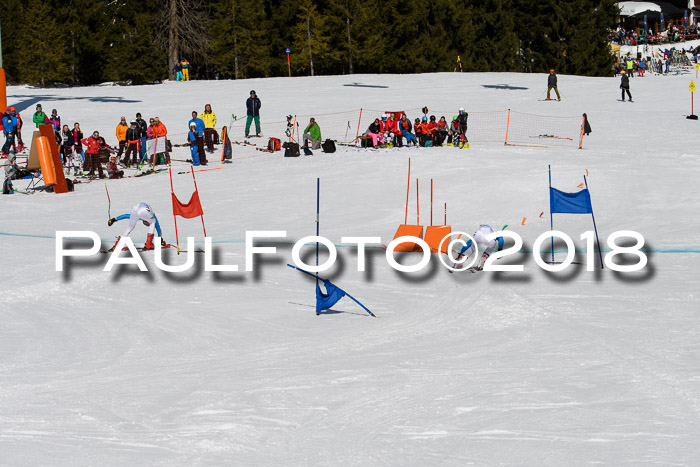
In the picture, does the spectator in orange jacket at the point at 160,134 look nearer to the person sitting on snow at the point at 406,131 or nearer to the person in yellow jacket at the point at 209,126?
the person in yellow jacket at the point at 209,126

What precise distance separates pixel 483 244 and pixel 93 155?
14.0 meters

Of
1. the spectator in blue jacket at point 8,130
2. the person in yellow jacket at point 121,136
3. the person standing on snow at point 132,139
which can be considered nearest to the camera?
the person standing on snow at point 132,139

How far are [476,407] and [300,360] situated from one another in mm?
2481

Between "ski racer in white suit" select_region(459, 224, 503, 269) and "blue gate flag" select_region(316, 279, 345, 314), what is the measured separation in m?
3.17

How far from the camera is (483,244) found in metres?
15.0

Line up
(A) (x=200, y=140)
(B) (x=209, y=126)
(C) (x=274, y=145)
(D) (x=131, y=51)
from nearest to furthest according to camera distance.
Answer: (A) (x=200, y=140) < (B) (x=209, y=126) < (C) (x=274, y=145) < (D) (x=131, y=51)

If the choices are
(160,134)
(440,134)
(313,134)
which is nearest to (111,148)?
(160,134)

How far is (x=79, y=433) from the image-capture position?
883 cm

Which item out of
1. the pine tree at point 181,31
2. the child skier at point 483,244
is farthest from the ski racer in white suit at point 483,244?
the pine tree at point 181,31

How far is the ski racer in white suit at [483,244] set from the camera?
15.0 metres

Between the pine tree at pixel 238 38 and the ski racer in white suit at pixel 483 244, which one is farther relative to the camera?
the pine tree at pixel 238 38

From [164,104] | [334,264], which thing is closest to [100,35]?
[164,104]

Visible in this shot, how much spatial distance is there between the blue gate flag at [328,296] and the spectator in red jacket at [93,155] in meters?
14.1

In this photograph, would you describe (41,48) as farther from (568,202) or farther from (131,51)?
(568,202)
